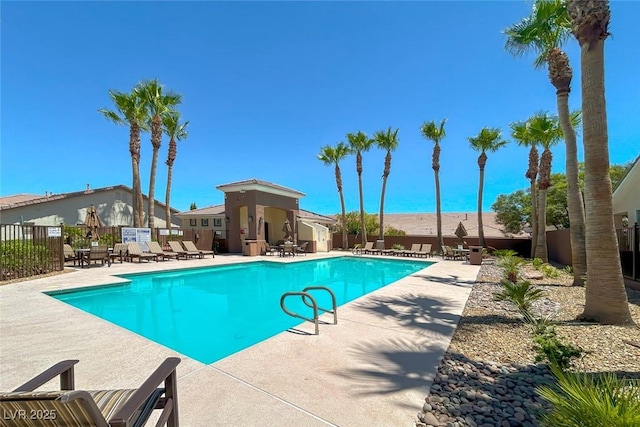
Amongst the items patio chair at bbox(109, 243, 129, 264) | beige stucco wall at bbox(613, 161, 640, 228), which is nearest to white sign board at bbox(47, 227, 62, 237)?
patio chair at bbox(109, 243, 129, 264)

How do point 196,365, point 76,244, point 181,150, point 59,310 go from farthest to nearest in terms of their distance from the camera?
1. point 181,150
2. point 76,244
3. point 59,310
4. point 196,365

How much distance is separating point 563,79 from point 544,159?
8.06 metres

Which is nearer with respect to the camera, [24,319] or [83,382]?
[83,382]

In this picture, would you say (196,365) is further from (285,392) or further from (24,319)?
(24,319)

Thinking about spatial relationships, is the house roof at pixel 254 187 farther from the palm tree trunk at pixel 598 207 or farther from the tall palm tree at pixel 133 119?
the palm tree trunk at pixel 598 207

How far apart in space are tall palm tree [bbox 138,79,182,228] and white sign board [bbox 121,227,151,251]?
3.46m

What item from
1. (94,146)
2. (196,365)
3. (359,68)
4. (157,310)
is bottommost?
(157,310)

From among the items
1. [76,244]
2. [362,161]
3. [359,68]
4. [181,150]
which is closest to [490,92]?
[359,68]

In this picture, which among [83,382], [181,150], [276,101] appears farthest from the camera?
[181,150]

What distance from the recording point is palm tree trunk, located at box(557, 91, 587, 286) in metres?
8.95

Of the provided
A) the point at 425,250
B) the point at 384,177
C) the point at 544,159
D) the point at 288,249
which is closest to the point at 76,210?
the point at 288,249

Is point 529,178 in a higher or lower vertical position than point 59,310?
higher

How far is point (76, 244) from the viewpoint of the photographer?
16750 mm

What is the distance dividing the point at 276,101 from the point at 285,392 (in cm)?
2313
